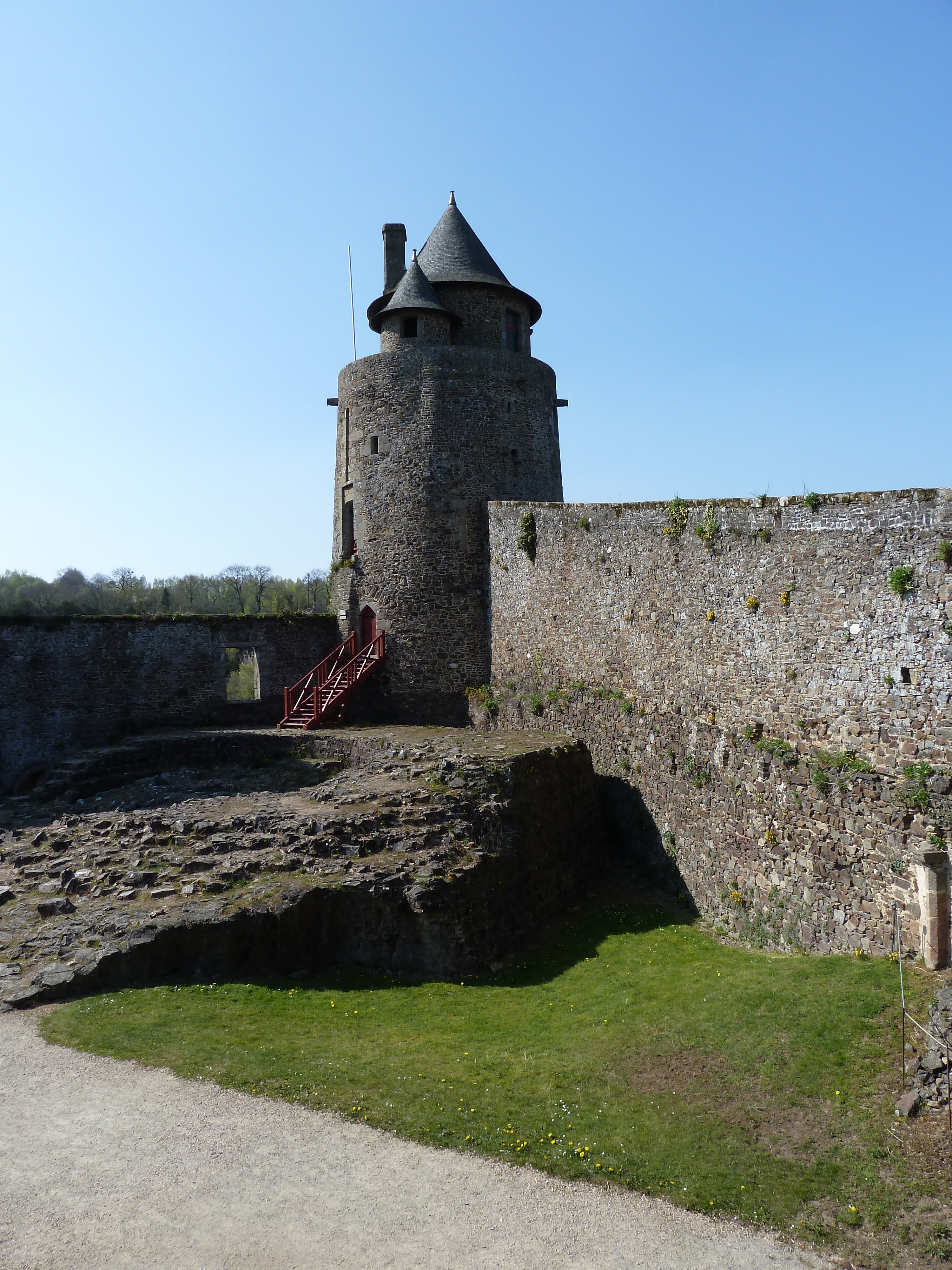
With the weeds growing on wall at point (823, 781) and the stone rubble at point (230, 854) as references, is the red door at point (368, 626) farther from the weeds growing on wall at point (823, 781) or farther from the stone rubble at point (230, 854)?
the weeds growing on wall at point (823, 781)

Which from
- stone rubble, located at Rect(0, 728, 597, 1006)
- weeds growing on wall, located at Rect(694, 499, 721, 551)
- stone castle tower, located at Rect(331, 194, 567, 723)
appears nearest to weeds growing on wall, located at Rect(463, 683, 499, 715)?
stone castle tower, located at Rect(331, 194, 567, 723)

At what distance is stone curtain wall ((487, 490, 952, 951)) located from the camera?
429 inches

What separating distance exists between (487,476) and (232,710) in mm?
10186

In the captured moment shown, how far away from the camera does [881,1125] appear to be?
808 centimetres

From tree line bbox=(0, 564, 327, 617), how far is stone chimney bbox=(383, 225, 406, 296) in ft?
85.2

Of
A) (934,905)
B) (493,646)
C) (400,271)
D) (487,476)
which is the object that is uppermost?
(400,271)

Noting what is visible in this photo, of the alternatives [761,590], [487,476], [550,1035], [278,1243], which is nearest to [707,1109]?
[550,1035]

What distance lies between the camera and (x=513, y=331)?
25562mm

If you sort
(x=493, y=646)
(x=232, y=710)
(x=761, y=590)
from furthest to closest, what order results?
1. (x=232, y=710)
2. (x=493, y=646)
3. (x=761, y=590)

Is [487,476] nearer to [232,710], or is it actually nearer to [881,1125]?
[232,710]

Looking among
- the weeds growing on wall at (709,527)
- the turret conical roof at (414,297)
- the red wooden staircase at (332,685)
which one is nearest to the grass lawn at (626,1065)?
the weeds growing on wall at (709,527)

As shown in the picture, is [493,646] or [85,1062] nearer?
[85,1062]

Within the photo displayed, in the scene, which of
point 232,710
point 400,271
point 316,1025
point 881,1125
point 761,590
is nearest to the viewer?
point 881,1125


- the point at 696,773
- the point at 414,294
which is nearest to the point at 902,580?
the point at 696,773
